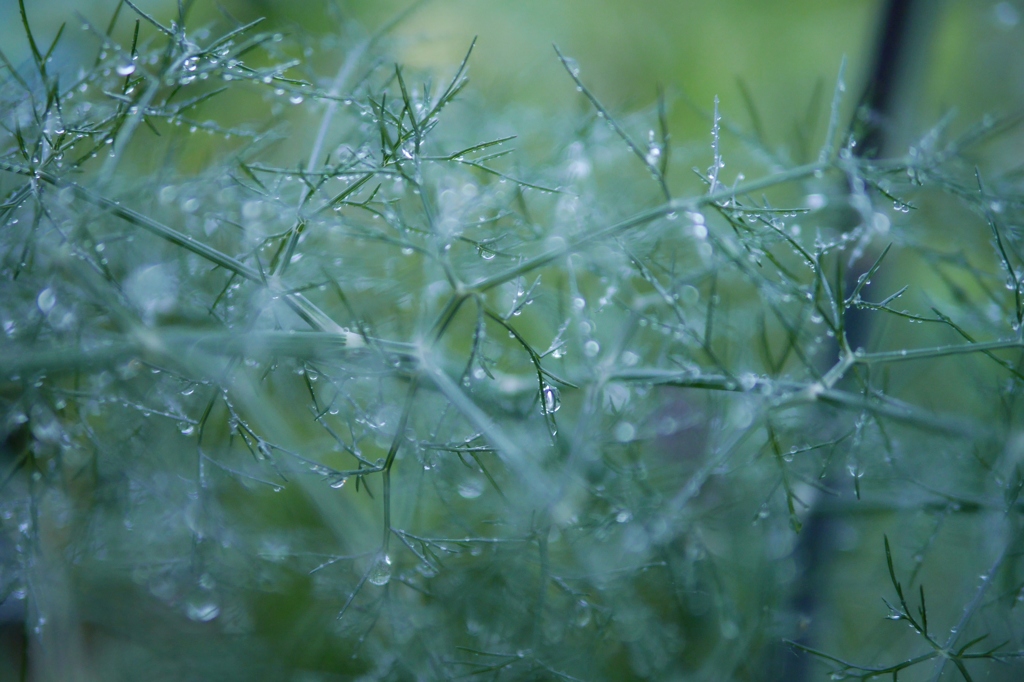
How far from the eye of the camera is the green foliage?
48 cm

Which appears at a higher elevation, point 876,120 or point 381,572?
point 876,120

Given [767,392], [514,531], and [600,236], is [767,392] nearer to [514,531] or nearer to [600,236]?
[600,236]

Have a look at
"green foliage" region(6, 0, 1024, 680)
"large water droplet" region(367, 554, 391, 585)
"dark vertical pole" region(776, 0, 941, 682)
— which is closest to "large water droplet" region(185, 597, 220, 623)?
"green foliage" region(6, 0, 1024, 680)

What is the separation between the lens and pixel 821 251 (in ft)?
1.54

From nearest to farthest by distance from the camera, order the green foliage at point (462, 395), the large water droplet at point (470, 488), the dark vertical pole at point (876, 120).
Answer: the green foliage at point (462, 395) → the large water droplet at point (470, 488) → the dark vertical pole at point (876, 120)

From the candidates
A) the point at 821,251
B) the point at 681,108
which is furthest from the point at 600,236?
the point at 681,108

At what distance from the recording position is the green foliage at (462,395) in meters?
0.48

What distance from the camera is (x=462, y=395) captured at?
A: 1.44 ft

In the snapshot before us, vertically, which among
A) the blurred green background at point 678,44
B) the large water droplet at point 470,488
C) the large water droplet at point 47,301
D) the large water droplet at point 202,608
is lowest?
the large water droplet at point 202,608

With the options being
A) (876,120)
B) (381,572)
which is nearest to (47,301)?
(381,572)

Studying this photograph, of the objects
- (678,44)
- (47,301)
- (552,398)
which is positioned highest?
(678,44)

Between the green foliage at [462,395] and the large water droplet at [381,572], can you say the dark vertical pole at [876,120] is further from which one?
the large water droplet at [381,572]

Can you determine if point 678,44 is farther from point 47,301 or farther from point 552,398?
point 47,301

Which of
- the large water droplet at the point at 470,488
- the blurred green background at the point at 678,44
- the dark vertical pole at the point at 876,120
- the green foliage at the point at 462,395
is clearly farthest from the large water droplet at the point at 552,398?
the blurred green background at the point at 678,44
